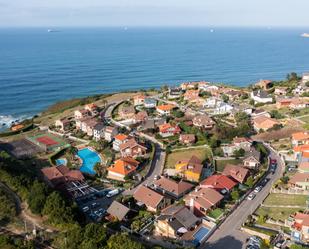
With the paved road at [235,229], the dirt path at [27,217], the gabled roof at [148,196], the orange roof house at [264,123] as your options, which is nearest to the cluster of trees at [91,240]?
the dirt path at [27,217]

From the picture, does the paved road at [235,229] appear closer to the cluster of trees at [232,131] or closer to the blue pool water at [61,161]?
the cluster of trees at [232,131]

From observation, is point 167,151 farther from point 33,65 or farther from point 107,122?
point 33,65

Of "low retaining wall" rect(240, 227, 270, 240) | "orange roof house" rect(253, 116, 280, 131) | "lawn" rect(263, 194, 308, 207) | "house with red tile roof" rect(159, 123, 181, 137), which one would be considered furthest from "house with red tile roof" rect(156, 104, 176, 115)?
"low retaining wall" rect(240, 227, 270, 240)

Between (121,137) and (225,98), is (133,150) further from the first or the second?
(225,98)

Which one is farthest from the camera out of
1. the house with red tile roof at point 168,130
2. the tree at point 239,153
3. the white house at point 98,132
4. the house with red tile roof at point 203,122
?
the house with red tile roof at point 203,122

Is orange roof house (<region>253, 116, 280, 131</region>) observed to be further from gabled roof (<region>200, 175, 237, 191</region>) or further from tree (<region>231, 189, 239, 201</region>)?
tree (<region>231, 189, 239, 201</region>)

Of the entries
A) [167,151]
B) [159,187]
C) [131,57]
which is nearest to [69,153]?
[167,151]
